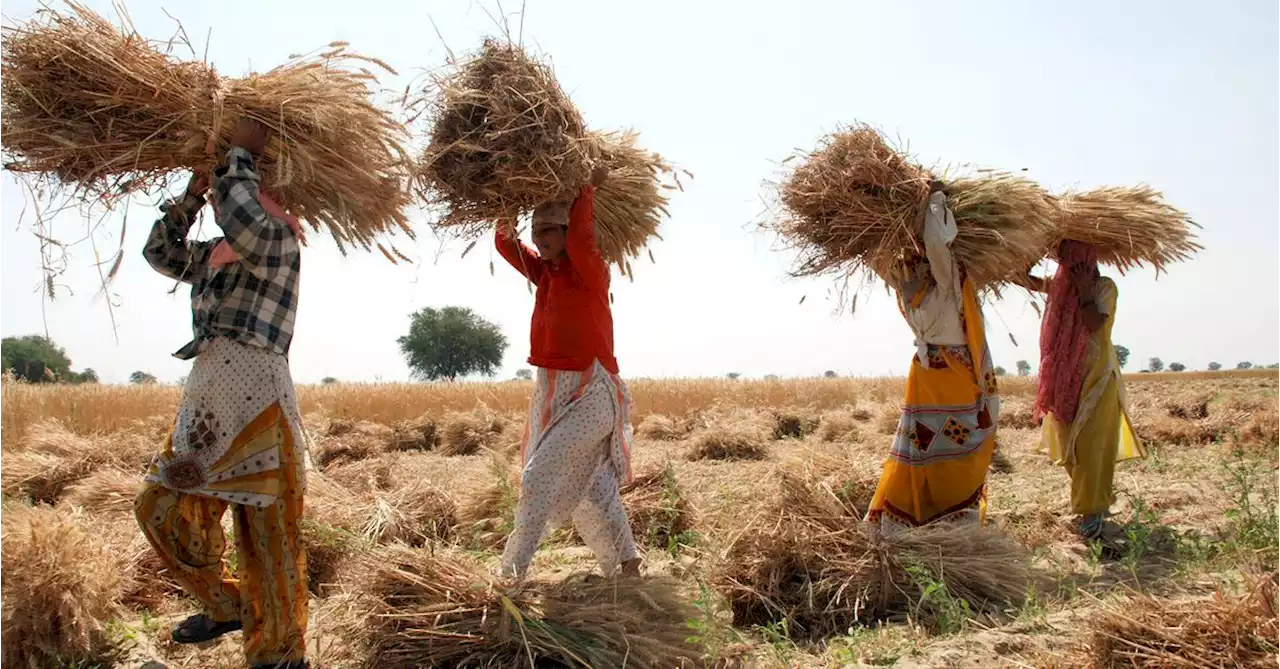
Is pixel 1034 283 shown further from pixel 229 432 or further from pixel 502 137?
pixel 229 432

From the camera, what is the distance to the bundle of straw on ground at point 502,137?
361cm

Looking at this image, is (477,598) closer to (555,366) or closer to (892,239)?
(555,366)

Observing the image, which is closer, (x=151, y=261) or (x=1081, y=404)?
(x=151, y=261)

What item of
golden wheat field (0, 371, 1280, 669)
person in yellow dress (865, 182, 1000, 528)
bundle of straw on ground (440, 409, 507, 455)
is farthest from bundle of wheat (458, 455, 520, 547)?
bundle of straw on ground (440, 409, 507, 455)

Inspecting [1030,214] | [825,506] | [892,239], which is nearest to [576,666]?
[825,506]

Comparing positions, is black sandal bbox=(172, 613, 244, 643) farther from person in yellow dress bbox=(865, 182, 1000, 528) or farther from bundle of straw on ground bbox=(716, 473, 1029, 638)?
person in yellow dress bbox=(865, 182, 1000, 528)

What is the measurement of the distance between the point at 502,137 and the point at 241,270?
1.08 meters

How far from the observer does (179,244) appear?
3355mm

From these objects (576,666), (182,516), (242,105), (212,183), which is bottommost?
(576,666)

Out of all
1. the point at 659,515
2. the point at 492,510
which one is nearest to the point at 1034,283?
the point at 659,515

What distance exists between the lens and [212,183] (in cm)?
309

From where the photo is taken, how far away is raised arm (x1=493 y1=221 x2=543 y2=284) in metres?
4.00

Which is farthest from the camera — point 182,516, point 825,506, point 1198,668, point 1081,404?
point 1081,404

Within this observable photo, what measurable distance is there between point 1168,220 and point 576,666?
4520 mm
